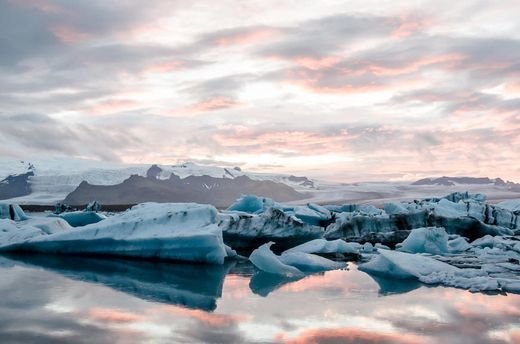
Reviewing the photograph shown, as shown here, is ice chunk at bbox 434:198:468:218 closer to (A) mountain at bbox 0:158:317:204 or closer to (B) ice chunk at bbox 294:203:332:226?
(B) ice chunk at bbox 294:203:332:226

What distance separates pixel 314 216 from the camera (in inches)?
713

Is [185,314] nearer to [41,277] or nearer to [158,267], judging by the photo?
[41,277]

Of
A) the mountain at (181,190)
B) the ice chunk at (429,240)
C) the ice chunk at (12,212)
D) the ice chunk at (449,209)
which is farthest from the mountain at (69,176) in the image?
the ice chunk at (429,240)

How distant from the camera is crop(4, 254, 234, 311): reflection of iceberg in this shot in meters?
6.42

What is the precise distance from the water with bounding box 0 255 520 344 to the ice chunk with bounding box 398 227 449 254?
3.39 meters

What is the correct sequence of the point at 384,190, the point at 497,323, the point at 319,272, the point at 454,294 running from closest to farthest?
the point at 497,323 → the point at 454,294 → the point at 319,272 → the point at 384,190

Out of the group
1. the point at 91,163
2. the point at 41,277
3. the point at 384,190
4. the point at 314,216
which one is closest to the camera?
the point at 41,277

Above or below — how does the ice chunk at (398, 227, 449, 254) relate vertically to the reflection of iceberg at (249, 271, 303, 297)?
above

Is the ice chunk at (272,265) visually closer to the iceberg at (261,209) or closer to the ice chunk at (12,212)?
the iceberg at (261,209)

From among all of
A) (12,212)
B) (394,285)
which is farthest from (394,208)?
(12,212)

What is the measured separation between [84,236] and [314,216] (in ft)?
30.3

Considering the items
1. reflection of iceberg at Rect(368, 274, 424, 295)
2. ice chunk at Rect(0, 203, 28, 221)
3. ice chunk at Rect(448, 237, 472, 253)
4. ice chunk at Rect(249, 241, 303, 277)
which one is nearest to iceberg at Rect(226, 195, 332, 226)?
ice chunk at Rect(448, 237, 472, 253)

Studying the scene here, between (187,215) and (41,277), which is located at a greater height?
(187,215)

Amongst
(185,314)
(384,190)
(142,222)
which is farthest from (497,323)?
(384,190)
